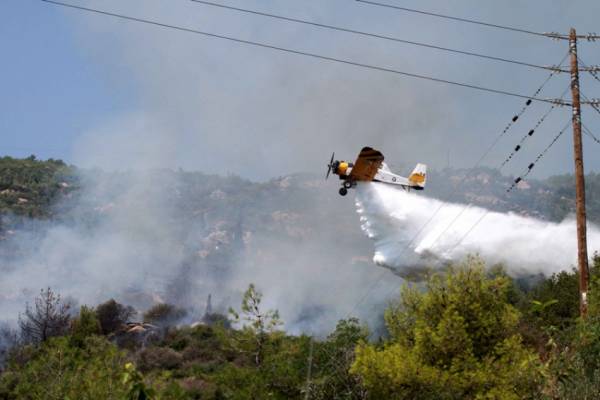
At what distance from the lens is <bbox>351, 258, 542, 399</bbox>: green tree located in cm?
2652

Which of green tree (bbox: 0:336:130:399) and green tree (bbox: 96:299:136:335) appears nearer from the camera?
green tree (bbox: 0:336:130:399)

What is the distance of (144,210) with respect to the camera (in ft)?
428

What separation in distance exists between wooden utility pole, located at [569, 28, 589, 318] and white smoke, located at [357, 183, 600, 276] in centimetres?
925

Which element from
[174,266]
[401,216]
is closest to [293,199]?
[174,266]

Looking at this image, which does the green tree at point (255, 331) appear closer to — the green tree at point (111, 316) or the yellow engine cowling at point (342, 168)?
the yellow engine cowling at point (342, 168)

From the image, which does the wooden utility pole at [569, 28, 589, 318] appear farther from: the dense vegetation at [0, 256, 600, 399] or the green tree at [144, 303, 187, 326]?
the green tree at [144, 303, 187, 326]

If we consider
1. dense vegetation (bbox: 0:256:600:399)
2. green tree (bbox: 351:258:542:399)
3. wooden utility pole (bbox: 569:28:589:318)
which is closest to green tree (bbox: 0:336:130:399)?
dense vegetation (bbox: 0:256:600:399)

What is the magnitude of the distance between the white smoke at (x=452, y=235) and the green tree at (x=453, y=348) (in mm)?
4202

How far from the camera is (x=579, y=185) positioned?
2427cm

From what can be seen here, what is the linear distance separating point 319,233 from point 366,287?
73.0ft

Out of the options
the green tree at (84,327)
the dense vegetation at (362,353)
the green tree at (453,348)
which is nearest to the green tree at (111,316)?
the dense vegetation at (362,353)

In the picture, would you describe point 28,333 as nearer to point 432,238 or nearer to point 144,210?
point 432,238

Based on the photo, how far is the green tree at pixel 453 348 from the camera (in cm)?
2652

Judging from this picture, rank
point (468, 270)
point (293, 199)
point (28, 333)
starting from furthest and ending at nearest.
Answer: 1. point (293, 199)
2. point (28, 333)
3. point (468, 270)
